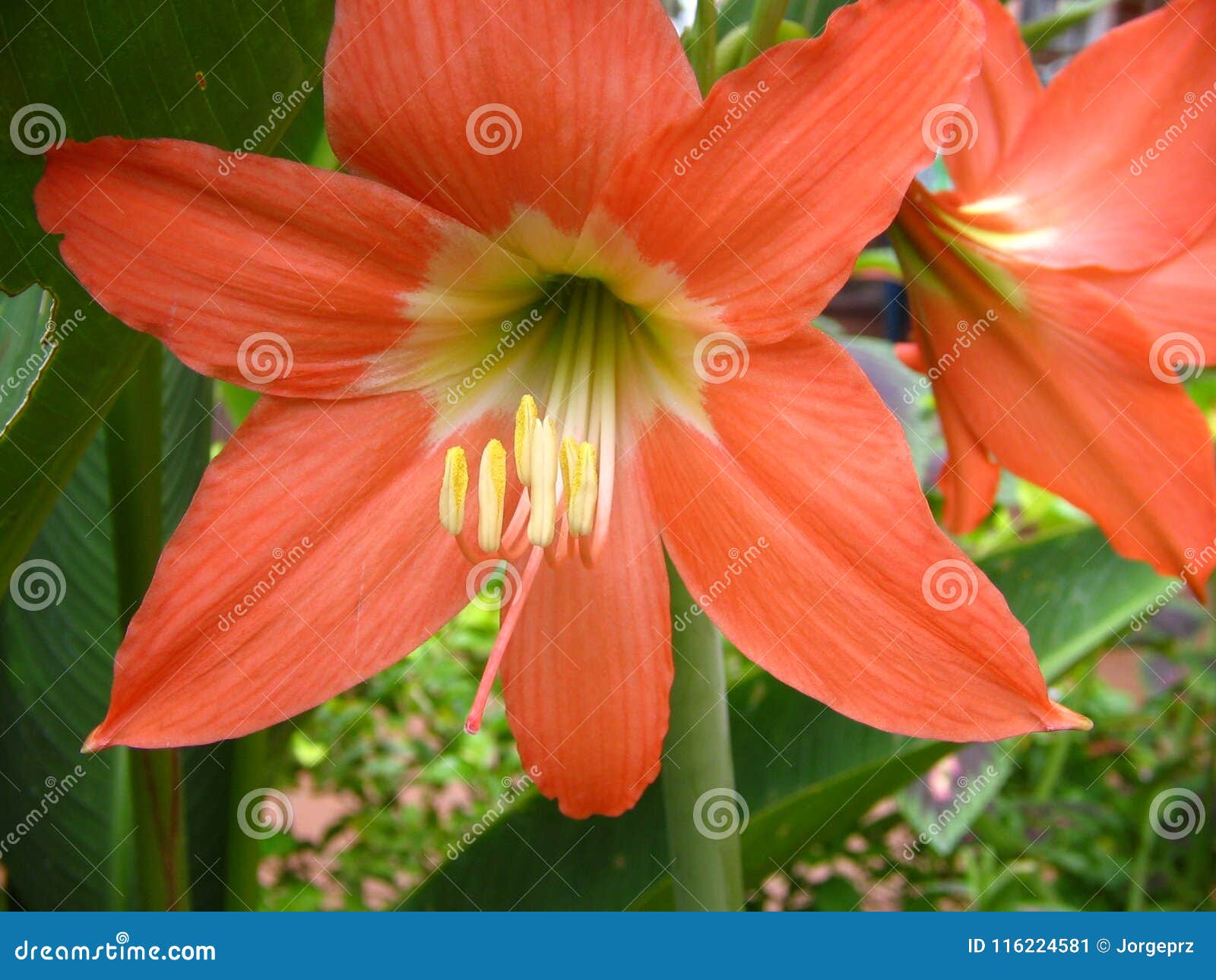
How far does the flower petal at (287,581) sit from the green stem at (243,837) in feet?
0.97

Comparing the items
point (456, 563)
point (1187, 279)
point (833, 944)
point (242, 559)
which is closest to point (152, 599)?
point (242, 559)

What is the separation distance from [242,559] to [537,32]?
288 mm

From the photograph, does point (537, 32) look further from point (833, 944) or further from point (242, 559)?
point (833, 944)

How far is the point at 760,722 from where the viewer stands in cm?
96
